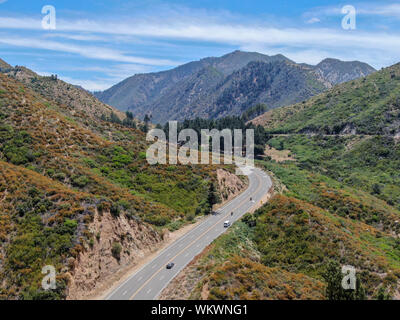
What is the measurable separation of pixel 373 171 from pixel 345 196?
137 ft

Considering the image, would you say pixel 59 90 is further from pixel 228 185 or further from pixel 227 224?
pixel 227 224

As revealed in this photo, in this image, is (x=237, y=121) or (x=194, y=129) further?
(x=237, y=121)

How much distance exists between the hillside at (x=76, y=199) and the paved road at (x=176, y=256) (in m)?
2.55

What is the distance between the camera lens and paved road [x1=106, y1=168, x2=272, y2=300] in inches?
1161

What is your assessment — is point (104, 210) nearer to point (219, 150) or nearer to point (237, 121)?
point (219, 150)

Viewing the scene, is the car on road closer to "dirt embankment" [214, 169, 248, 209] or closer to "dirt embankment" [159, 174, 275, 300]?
"dirt embankment" [214, 169, 248, 209]

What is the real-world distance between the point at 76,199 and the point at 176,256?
14.4 metres

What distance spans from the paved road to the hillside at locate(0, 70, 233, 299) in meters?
2.55

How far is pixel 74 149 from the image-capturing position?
5844 centimetres

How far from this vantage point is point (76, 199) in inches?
1468

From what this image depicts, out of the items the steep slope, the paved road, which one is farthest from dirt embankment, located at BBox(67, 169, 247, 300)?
the steep slope

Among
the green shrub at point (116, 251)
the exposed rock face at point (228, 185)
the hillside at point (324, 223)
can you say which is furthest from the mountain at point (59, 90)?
the green shrub at point (116, 251)
